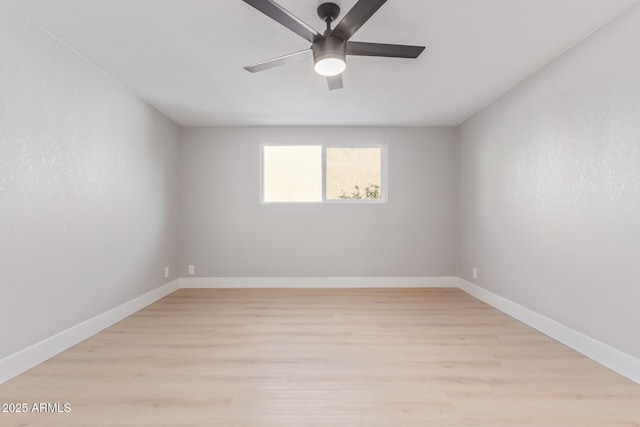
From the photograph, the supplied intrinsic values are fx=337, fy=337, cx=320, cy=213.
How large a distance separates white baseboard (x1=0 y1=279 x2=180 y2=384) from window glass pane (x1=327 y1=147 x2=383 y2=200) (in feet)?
9.35

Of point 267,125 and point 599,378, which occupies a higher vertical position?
point 267,125

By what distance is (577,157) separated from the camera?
2559mm

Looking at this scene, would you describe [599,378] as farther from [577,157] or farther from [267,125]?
[267,125]

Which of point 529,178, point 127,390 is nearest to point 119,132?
point 127,390

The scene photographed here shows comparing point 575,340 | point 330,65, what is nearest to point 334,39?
point 330,65

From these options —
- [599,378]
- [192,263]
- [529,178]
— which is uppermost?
[529,178]

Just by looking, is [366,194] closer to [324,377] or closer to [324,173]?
[324,173]

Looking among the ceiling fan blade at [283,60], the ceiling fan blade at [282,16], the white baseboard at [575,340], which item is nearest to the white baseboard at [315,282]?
the white baseboard at [575,340]

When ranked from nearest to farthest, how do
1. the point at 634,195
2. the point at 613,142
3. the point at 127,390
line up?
the point at 127,390
the point at 634,195
the point at 613,142

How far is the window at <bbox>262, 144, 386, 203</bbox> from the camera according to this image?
4.86 m

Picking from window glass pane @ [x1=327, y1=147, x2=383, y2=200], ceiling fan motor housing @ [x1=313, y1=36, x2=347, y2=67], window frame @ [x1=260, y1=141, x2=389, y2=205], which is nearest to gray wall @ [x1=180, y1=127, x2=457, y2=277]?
window frame @ [x1=260, y1=141, x2=389, y2=205]

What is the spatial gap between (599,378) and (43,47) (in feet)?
Result: 14.0

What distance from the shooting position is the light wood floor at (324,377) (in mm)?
1694

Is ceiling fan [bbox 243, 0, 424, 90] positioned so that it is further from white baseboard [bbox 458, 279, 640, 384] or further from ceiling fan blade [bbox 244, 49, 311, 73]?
white baseboard [bbox 458, 279, 640, 384]
